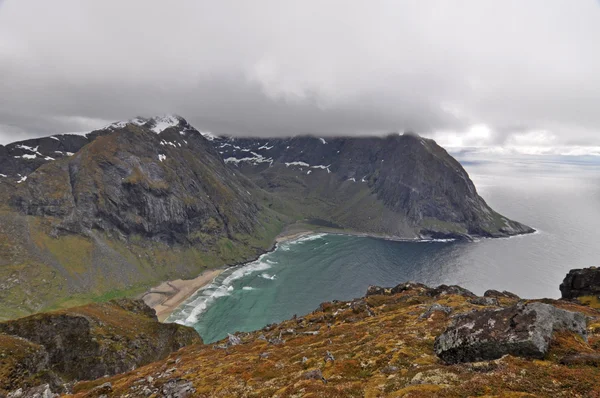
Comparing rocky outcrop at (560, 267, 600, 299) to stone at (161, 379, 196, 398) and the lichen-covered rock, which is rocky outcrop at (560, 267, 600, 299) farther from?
the lichen-covered rock

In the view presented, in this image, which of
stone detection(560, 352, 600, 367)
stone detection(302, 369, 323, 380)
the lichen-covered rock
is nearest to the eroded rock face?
stone detection(560, 352, 600, 367)

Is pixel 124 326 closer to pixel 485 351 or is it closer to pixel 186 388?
pixel 186 388

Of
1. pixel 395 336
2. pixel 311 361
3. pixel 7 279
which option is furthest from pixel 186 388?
pixel 7 279

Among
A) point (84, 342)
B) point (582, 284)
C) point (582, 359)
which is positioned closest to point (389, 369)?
point (582, 359)

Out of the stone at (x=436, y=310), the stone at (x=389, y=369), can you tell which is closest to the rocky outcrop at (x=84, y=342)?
the stone at (x=389, y=369)

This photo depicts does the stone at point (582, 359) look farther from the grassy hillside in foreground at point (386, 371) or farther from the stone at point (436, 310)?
the stone at point (436, 310)
